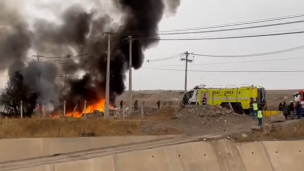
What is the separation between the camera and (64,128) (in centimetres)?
2075

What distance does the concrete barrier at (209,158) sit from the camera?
14.8 m

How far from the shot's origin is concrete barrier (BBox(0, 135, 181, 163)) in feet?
55.9

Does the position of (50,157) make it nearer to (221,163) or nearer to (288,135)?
(221,163)

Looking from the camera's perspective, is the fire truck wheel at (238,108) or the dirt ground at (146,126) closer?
the dirt ground at (146,126)

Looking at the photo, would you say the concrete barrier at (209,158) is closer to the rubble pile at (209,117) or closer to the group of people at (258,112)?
the group of people at (258,112)

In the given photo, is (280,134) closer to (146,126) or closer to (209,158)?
(209,158)

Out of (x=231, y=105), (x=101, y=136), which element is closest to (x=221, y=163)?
(x=101, y=136)

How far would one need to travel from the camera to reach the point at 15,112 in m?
38.9

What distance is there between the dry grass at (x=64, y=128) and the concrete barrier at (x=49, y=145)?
149 centimetres

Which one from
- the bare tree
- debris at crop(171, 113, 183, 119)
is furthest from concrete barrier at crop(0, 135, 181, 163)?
the bare tree

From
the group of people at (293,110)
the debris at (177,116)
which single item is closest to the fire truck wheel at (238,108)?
the group of people at (293,110)

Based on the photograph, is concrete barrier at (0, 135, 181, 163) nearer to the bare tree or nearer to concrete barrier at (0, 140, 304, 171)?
concrete barrier at (0, 140, 304, 171)

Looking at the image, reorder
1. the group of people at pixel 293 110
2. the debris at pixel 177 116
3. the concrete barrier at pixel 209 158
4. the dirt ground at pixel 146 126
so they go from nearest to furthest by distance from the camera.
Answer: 1. the concrete barrier at pixel 209 158
2. the dirt ground at pixel 146 126
3. the group of people at pixel 293 110
4. the debris at pixel 177 116

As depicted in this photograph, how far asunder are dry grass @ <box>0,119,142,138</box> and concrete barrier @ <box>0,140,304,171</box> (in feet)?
20.2
